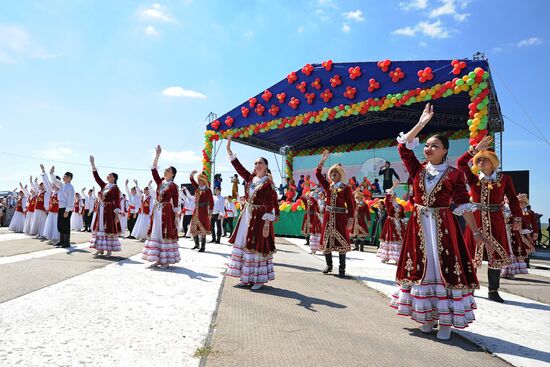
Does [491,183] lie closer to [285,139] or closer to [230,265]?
[230,265]

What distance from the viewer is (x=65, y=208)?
31.5ft

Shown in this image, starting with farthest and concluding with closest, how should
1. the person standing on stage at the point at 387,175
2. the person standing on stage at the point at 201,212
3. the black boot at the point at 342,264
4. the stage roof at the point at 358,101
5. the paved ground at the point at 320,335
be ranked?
the person standing on stage at the point at 387,175 < the stage roof at the point at 358,101 < the person standing on stage at the point at 201,212 < the black boot at the point at 342,264 < the paved ground at the point at 320,335

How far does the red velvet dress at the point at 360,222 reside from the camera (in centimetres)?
1153

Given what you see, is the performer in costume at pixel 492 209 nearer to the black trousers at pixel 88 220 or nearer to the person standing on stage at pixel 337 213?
the person standing on stage at pixel 337 213

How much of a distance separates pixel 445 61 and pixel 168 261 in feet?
41.1

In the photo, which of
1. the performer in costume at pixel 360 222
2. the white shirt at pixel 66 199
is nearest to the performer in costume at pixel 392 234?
the performer in costume at pixel 360 222

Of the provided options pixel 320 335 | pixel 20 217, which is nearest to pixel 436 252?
pixel 320 335

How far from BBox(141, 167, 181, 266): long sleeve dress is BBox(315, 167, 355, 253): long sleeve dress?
277cm

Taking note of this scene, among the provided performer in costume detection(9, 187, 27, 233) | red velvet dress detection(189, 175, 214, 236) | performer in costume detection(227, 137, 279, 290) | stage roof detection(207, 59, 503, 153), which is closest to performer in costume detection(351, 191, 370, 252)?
red velvet dress detection(189, 175, 214, 236)

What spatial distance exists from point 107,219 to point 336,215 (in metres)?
4.94

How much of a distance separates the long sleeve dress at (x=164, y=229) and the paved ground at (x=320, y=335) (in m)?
2.22

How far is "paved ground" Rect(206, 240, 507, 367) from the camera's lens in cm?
280

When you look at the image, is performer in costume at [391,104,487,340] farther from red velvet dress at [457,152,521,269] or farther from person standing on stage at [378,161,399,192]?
person standing on stage at [378,161,399,192]

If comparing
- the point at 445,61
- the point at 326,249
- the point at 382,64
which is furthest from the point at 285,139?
the point at 326,249
